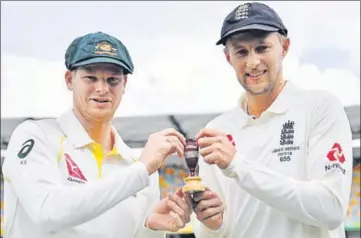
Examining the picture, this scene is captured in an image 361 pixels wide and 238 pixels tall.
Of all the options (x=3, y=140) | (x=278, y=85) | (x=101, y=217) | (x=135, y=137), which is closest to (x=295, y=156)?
(x=278, y=85)

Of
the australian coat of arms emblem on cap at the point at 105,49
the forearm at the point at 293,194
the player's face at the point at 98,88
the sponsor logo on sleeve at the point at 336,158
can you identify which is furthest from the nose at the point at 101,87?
the sponsor logo on sleeve at the point at 336,158

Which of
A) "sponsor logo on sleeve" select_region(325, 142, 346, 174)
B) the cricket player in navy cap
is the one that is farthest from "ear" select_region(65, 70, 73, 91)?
"sponsor logo on sleeve" select_region(325, 142, 346, 174)

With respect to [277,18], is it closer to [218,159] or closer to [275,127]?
[275,127]

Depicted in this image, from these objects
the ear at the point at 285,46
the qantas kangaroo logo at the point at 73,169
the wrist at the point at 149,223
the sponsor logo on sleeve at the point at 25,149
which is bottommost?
the wrist at the point at 149,223

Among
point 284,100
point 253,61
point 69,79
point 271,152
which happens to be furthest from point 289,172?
point 69,79

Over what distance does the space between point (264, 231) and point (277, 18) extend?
2.68ft

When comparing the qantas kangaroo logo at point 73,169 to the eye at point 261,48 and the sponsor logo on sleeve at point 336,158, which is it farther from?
the sponsor logo on sleeve at point 336,158

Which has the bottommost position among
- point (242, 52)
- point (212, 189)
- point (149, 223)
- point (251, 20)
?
point (149, 223)

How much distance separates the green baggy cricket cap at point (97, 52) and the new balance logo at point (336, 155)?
2.79ft

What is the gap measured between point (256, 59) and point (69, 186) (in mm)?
838

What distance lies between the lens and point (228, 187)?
274cm

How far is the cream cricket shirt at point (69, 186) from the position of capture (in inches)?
94.0

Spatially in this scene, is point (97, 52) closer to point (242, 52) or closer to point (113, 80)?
point (113, 80)

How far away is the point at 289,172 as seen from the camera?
254cm
